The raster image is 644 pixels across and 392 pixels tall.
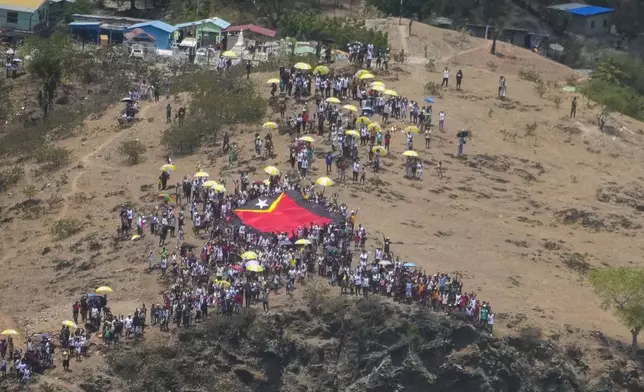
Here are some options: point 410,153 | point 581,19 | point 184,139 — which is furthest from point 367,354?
point 581,19

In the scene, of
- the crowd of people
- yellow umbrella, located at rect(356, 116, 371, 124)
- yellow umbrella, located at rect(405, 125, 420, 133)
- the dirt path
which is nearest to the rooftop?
the dirt path

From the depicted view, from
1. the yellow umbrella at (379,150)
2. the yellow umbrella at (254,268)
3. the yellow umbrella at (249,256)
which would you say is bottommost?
the yellow umbrella at (254,268)

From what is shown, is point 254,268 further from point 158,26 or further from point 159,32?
point 158,26

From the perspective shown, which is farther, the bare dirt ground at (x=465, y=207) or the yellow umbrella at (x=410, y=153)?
the yellow umbrella at (x=410, y=153)

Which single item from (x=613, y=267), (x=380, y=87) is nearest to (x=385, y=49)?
(x=380, y=87)

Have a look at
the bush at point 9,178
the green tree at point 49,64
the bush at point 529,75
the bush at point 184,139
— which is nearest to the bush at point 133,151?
the bush at point 184,139

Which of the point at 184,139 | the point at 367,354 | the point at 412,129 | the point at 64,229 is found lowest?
the point at 367,354

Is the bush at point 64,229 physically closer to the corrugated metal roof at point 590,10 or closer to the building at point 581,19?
the corrugated metal roof at point 590,10

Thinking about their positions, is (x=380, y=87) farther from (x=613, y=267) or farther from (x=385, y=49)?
(x=613, y=267)
